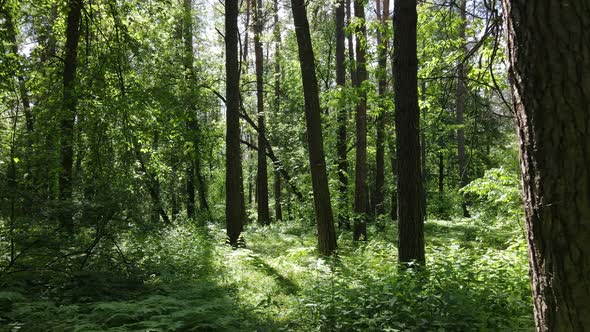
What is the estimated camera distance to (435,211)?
27141 mm

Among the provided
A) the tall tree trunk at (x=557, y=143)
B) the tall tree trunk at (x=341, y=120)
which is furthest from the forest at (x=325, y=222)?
the tall tree trunk at (x=341, y=120)

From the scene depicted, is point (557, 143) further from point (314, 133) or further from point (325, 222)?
point (325, 222)

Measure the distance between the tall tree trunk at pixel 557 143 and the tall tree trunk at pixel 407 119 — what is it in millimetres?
3798

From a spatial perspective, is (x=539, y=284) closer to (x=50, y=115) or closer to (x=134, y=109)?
(x=134, y=109)

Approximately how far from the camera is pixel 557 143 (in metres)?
2.04

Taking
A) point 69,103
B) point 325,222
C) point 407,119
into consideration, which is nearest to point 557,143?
point 407,119

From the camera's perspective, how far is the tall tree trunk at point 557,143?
1984 mm

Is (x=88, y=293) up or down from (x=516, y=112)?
down

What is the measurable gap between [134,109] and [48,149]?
1.87 meters

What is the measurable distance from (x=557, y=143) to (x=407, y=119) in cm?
403

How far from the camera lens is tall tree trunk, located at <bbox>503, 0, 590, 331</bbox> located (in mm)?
1984

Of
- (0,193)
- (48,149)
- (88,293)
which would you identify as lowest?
(88,293)

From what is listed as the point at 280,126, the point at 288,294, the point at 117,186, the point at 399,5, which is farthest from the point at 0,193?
the point at 280,126

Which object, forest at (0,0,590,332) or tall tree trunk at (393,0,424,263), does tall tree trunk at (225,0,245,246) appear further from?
tall tree trunk at (393,0,424,263)
